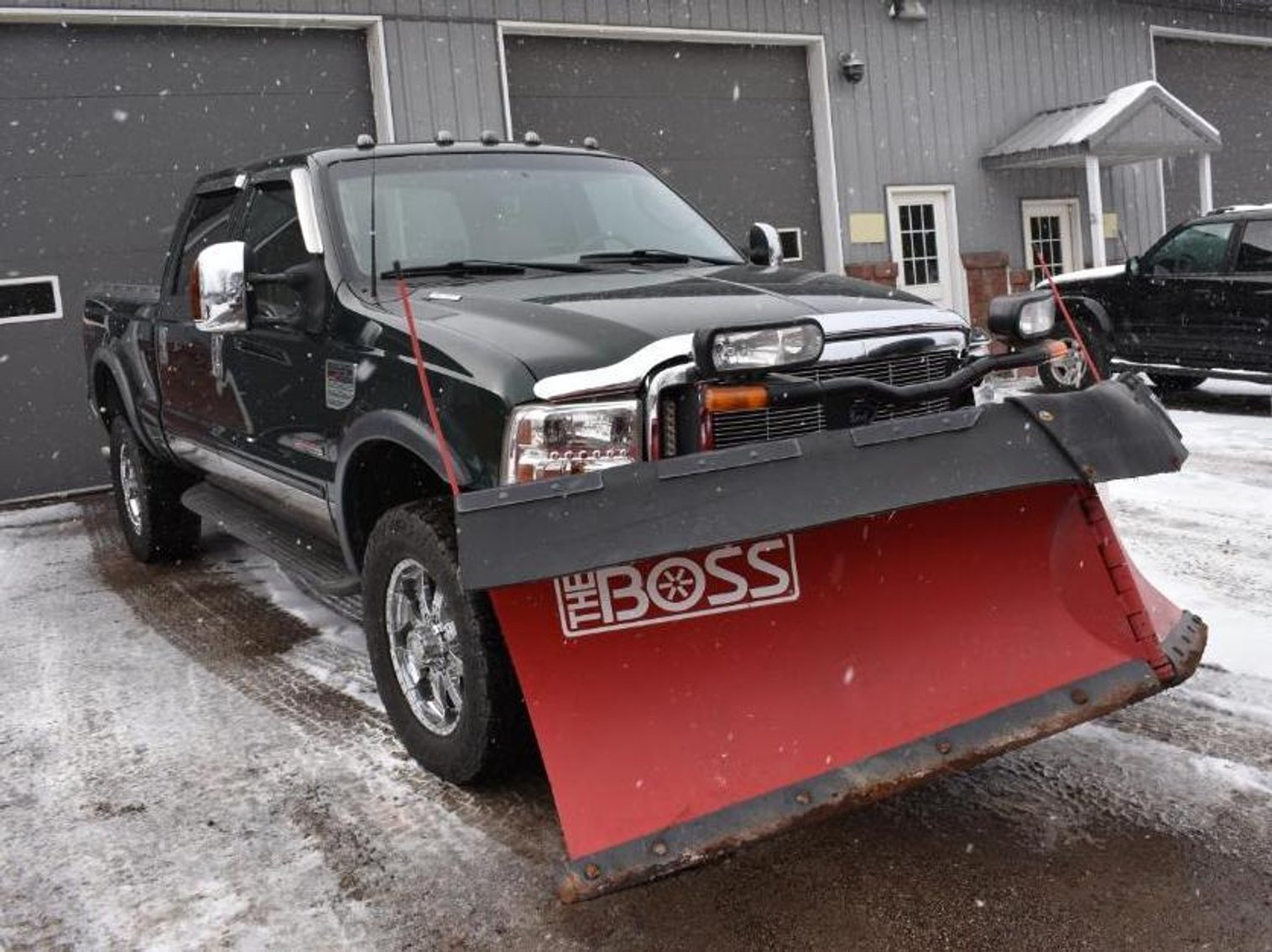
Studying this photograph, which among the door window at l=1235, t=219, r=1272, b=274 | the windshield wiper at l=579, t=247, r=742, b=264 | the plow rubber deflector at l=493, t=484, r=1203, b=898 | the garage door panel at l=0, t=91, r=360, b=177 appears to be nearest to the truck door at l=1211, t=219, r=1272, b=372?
the door window at l=1235, t=219, r=1272, b=274

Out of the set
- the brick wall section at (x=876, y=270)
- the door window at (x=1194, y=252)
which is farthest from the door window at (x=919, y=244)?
the door window at (x=1194, y=252)

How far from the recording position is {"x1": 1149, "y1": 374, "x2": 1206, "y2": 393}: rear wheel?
10.9 m

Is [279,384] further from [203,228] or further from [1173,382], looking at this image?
[1173,382]

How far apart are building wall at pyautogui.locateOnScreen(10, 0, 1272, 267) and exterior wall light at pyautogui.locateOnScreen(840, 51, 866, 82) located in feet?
0.37

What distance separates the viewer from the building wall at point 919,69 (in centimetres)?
1087

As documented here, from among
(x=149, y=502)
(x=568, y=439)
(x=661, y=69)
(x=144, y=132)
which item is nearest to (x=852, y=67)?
(x=661, y=69)

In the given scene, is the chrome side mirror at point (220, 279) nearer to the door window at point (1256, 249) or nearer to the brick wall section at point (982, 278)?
the door window at point (1256, 249)

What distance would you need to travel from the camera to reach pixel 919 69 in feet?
47.6

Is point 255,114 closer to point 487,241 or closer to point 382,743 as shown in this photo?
point 487,241

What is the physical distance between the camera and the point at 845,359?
10.2 feet

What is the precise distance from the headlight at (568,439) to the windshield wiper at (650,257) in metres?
1.41

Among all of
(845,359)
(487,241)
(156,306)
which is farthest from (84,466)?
(845,359)

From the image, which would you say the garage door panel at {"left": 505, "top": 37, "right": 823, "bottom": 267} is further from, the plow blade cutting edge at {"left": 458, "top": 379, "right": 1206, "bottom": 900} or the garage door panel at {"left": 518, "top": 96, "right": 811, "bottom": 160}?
the plow blade cutting edge at {"left": 458, "top": 379, "right": 1206, "bottom": 900}

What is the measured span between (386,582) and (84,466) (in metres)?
7.49
